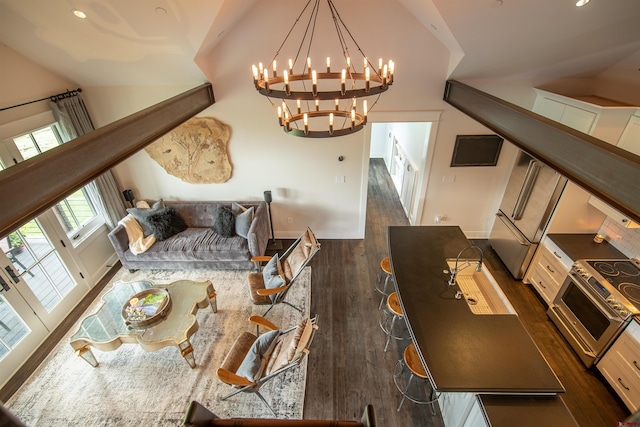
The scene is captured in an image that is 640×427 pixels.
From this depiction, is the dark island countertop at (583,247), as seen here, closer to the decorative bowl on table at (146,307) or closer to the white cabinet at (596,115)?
the white cabinet at (596,115)

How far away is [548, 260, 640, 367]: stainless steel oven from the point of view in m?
3.09

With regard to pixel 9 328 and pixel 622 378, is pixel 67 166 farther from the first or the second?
pixel 622 378

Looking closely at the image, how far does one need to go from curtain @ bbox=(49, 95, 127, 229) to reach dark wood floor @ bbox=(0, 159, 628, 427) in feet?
4.13

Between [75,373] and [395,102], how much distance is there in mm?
5339

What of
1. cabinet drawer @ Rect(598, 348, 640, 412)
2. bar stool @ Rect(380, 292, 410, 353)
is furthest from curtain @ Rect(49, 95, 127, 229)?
cabinet drawer @ Rect(598, 348, 640, 412)

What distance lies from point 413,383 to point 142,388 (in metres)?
2.99

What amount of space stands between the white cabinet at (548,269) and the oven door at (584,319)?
0.15 meters

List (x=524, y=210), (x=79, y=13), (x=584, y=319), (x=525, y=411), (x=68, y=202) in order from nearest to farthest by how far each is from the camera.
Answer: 1. (x=525, y=411)
2. (x=79, y=13)
3. (x=584, y=319)
4. (x=524, y=210)
5. (x=68, y=202)

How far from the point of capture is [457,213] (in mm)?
5480

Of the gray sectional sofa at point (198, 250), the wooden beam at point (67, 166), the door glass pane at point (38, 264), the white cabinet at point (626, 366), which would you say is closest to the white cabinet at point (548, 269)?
the white cabinet at point (626, 366)

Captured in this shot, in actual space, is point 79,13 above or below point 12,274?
above

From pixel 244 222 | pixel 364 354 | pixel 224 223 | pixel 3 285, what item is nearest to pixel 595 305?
pixel 364 354

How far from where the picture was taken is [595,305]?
10.8 feet

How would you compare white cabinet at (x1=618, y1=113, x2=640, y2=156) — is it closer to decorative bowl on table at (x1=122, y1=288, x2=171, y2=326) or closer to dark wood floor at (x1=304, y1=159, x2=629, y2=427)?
dark wood floor at (x1=304, y1=159, x2=629, y2=427)
